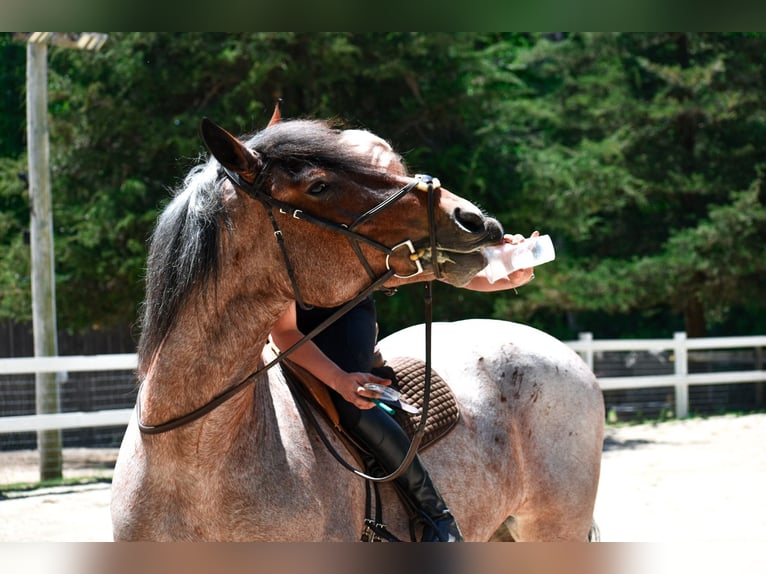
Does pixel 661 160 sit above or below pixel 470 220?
above

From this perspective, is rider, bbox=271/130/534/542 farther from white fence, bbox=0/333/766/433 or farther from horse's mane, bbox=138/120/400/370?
white fence, bbox=0/333/766/433

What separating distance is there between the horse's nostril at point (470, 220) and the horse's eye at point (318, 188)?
0.33 metres

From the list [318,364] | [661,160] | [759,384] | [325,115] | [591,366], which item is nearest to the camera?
[318,364]

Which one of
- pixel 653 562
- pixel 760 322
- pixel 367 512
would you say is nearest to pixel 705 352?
pixel 760 322

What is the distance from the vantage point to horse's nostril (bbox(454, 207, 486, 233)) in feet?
6.88

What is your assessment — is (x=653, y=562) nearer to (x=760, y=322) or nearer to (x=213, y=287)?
(x=213, y=287)

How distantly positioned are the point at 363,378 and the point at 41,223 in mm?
8237

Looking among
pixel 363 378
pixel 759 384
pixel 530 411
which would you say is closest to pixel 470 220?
pixel 363 378

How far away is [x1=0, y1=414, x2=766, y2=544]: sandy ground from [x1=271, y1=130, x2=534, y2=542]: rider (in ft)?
8.92

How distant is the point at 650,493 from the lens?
7.61 metres

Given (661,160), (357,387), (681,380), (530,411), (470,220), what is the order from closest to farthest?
(470,220) → (357,387) → (530,411) → (681,380) → (661,160)

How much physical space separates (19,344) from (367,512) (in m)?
12.8

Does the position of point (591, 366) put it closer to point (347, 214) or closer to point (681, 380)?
point (681, 380)

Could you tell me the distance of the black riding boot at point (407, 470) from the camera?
8.70 ft
